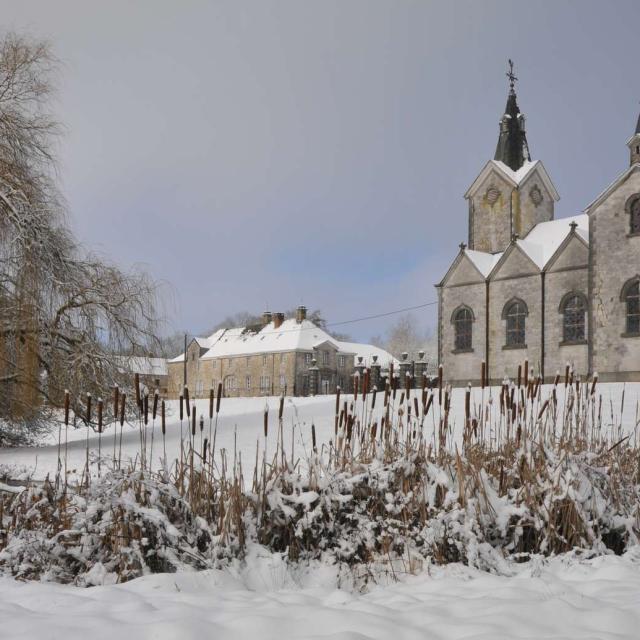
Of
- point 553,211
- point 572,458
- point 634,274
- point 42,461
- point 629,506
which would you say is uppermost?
point 553,211

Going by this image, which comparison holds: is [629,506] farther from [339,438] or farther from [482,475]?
[339,438]

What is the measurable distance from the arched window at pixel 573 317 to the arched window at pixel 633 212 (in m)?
3.38

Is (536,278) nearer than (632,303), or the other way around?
(632,303)

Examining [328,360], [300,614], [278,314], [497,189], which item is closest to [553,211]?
[497,189]

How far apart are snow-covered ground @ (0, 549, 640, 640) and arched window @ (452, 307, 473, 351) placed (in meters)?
25.9

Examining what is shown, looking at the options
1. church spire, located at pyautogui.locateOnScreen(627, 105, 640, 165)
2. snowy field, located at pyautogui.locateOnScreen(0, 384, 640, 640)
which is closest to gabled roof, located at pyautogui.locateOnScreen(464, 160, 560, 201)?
church spire, located at pyautogui.locateOnScreen(627, 105, 640, 165)

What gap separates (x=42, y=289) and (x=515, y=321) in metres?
21.2

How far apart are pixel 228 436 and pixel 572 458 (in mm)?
10069

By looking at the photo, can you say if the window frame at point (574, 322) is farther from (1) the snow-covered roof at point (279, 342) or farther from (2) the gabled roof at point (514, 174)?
(1) the snow-covered roof at point (279, 342)

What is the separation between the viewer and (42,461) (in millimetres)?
10766

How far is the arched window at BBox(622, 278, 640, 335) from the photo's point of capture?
23.8m

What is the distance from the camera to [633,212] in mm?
24312

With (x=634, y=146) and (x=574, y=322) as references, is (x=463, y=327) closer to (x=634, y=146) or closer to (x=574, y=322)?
(x=574, y=322)

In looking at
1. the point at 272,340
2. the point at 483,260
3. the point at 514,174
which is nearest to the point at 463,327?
the point at 483,260
